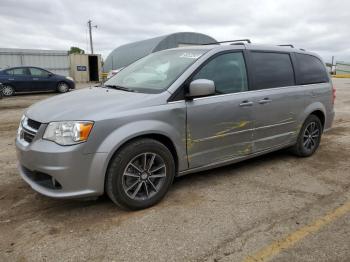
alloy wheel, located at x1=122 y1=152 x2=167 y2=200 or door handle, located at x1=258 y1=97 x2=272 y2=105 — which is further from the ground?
door handle, located at x1=258 y1=97 x2=272 y2=105

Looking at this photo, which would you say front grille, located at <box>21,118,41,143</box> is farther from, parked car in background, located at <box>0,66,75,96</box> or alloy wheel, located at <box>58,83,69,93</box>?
alloy wheel, located at <box>58,83,69,93</box>

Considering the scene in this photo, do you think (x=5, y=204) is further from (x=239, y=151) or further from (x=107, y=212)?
(x=239, y=151)

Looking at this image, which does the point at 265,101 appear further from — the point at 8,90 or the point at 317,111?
the point at 8,90

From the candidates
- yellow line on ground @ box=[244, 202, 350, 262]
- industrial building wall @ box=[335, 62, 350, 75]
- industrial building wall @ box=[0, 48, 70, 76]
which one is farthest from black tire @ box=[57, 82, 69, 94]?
industrial building wall @ box=[335, 62, 350, 75]

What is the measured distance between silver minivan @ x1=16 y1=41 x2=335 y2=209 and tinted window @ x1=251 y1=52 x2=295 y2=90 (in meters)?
0.01

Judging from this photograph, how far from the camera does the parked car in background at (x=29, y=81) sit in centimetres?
1541

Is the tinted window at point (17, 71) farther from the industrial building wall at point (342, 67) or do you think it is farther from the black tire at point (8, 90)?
the industrial building wall at point (342, 67)

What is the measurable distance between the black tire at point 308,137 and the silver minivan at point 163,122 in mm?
145

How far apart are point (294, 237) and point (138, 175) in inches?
62.7

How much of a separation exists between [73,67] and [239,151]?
2516 cm

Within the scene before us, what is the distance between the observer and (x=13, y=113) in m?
10.2

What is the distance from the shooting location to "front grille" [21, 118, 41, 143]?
3.24 meters

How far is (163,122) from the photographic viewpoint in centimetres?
345

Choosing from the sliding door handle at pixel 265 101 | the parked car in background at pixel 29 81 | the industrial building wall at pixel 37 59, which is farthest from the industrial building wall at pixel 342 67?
the sliding door handle at pixel 265 101
